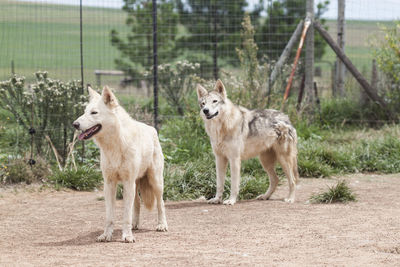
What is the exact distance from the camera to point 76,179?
8562mm

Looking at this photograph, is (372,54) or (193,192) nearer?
(193,192)

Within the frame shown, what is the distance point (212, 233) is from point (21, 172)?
388 cm

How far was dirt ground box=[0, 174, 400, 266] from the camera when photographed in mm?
4754

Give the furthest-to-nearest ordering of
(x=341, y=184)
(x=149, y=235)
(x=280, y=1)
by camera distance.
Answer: (x=280, y=1)
(x=341, y=184)
(x=149, y=235)

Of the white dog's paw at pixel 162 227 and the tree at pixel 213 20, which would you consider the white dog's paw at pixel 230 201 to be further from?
the tree at pixel 213 20

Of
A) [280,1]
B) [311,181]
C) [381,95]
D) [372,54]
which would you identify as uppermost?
[280,1]

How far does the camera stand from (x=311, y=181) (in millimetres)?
9062

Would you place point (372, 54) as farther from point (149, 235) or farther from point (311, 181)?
point (149, 235)

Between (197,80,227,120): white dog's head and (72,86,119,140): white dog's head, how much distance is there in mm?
2321

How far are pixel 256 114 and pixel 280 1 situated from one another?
25.5 ft

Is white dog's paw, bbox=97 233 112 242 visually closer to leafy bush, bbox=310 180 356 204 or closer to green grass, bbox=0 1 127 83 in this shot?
leafy bush, bbox=310 180 356 204

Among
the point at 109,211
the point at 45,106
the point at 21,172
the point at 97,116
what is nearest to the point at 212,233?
the point at 109,211

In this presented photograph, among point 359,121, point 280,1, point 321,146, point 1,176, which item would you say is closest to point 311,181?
point 321,146

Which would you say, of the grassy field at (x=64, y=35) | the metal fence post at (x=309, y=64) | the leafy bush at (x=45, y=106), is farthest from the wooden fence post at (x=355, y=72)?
the leafy bush at (x=45, y=106)
